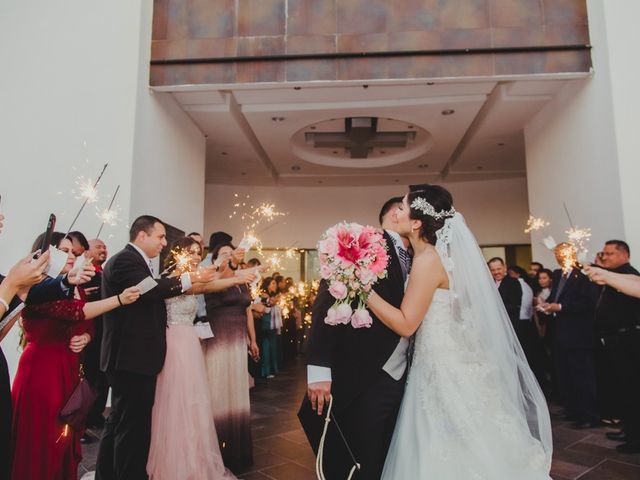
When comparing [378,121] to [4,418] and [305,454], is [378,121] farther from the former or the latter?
[4,418]

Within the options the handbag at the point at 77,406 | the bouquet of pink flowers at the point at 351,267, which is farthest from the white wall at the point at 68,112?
the bouquet of pink flowers at the point at 351,267

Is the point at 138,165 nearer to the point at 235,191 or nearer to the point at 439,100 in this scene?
the point at 439,100

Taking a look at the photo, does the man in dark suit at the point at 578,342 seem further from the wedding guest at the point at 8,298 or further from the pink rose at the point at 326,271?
the wedding guest at the point at 8,298

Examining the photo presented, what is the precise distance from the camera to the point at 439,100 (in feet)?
25.7

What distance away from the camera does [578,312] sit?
5082 millimetres

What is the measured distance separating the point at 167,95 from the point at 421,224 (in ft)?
20.0

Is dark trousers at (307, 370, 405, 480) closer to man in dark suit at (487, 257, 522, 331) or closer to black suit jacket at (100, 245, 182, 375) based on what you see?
black suit jacket at (100, 245, 182, 375)

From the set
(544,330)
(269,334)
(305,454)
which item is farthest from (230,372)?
(544,330)

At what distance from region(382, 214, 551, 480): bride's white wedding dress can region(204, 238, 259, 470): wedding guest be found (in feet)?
5.91

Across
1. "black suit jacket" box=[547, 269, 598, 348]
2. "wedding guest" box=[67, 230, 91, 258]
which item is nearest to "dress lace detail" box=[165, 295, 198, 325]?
"wedding guest" box=[67, 230, 91, 258]

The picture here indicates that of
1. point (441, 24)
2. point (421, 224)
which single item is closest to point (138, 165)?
point (441, 24)

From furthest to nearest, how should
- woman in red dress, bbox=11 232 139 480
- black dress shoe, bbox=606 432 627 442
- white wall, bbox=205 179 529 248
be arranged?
white wall, bbox=205 179 529 248, black dress shoe, bbox=606 432 627 442, woman in red dress, bbox=11 232 139 480

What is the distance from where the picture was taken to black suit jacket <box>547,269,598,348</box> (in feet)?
16.6

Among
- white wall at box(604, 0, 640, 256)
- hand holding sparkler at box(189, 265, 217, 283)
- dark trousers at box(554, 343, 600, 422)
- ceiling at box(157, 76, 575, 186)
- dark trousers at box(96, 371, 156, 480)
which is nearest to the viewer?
dark trousers at box(96, 371, 156, 480)
